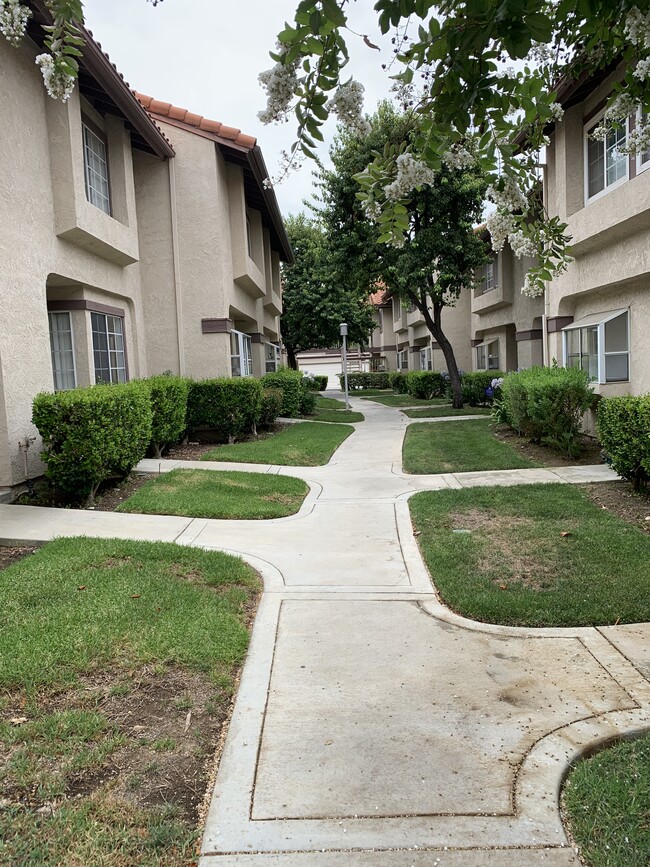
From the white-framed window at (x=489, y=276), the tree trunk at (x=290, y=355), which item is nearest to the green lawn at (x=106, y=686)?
the white-framed window at (x=489, y=276)

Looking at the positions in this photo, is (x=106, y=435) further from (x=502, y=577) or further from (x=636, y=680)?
(x=636, y=680)

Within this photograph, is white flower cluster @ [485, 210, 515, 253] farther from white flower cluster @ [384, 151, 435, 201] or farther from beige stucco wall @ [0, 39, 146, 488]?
beige stucco wall @ [0, 39, 146, 488]

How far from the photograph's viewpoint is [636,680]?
375cm

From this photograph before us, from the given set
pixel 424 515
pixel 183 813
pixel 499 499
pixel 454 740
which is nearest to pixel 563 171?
pixel 499 499

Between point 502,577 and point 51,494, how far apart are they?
5827 millimetres

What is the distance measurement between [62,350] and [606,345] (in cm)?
938

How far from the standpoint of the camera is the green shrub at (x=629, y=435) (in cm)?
768

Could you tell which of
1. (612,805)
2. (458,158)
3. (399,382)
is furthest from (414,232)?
(612,805)

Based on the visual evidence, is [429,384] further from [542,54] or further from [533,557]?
[542,54]

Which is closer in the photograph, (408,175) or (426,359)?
(408,175)

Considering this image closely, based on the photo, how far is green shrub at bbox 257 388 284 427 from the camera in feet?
49.8

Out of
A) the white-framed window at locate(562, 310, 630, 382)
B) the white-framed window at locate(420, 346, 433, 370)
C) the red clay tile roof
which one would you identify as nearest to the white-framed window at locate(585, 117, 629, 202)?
the white-framed window at locate(562, 310, 630, 382)

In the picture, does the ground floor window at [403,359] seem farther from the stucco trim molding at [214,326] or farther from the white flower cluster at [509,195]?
the white flower cluster at [509,195]

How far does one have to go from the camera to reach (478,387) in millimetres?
23969
